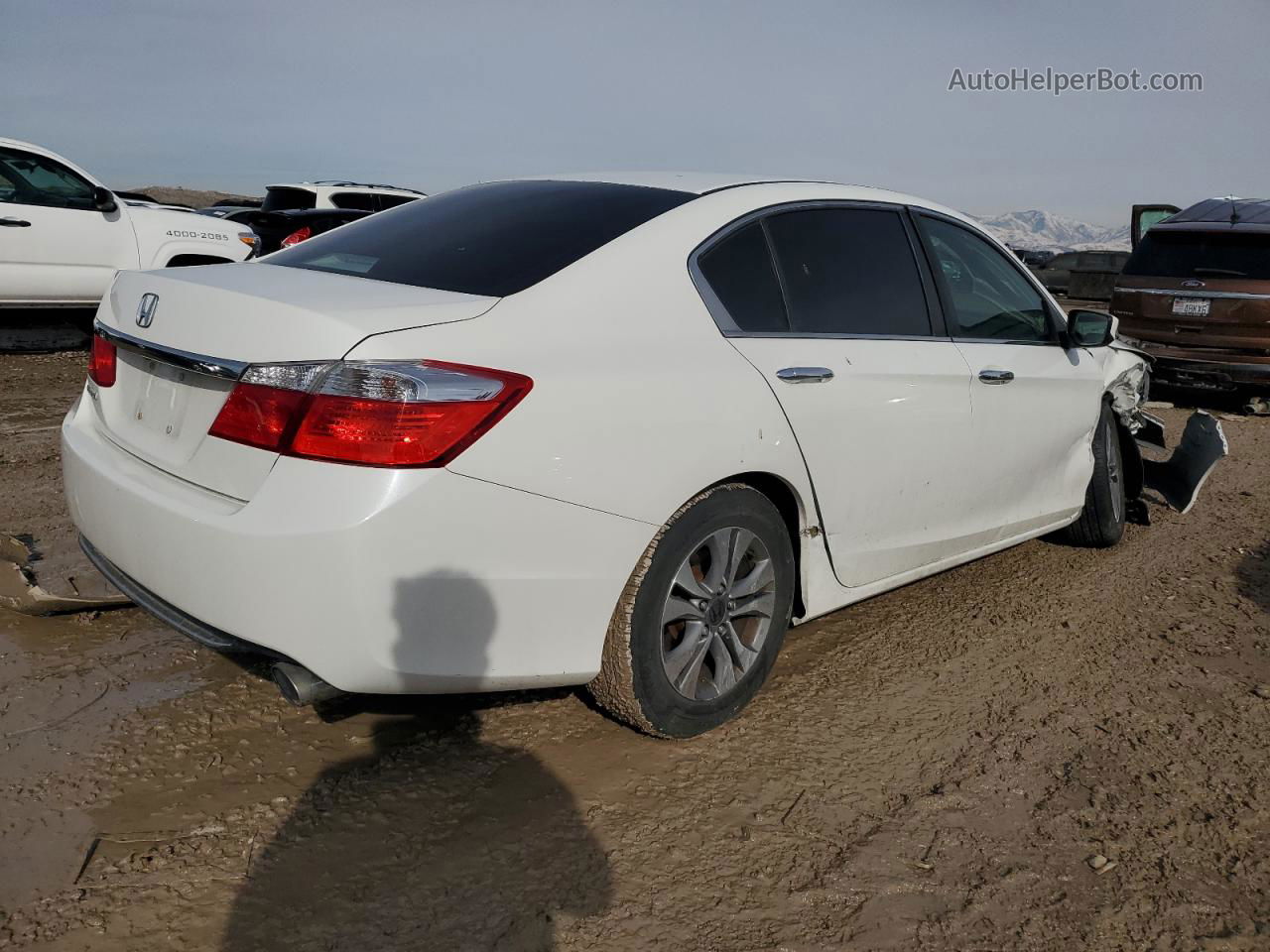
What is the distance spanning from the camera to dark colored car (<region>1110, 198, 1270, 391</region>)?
29.4 ft

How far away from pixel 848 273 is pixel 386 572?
1.95m

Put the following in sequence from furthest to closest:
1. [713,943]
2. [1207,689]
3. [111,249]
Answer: [111,249] → [1207,689] → [713,943]

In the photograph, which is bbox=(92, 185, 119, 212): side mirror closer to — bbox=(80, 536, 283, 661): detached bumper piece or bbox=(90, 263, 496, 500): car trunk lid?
bbox=(90, 263, 496, 500): car trunk lid

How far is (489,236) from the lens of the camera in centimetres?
308

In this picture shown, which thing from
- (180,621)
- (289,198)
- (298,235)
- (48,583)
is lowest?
(48,583)

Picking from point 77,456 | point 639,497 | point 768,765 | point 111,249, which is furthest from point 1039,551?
point 111,249

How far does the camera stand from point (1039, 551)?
17.1 feet

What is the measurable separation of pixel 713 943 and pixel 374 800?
0.97 meters

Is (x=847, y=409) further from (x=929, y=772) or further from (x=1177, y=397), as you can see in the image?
(x=1177, y=397)

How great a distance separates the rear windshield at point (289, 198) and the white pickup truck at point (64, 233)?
5945 millimetres

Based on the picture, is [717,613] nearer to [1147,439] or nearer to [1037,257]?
[1147,439]

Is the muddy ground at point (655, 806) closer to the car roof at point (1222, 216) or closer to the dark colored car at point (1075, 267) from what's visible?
the car roof at point (1222, 216)

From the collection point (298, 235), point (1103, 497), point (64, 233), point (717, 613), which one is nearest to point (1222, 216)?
point (1103, 497)

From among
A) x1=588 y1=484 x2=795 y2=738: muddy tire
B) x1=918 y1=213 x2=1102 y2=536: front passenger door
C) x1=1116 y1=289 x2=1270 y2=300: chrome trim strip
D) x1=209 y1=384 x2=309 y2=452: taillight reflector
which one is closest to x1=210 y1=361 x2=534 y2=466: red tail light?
x1=209 y1=384 x2=309 y2=452: taillight reflector
